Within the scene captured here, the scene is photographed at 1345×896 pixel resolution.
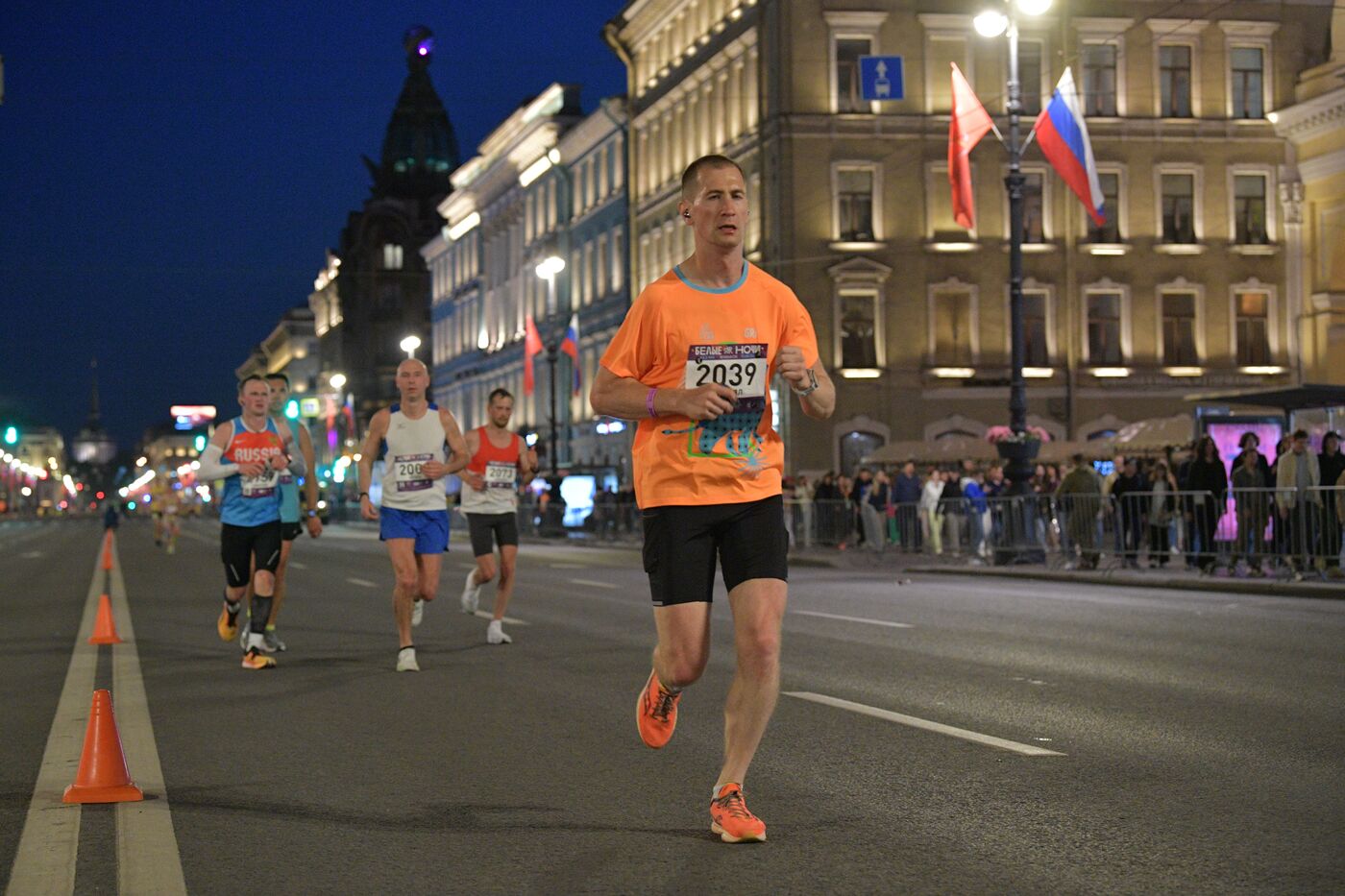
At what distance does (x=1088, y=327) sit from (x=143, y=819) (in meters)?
49.9

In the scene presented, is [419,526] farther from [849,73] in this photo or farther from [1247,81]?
[1247,81]

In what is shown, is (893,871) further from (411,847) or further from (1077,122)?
(1077,122)

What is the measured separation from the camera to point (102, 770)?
24.8 feet

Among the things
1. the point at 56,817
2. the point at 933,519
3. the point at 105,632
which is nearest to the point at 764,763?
the point at 56,817

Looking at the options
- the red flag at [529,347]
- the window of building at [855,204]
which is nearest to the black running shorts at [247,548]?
the window of building at [855,204]

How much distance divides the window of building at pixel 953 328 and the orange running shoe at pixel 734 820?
48472 millimetres

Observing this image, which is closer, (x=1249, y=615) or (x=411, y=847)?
(x=411, y=847)

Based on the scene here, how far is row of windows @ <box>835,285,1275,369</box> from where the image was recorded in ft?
177

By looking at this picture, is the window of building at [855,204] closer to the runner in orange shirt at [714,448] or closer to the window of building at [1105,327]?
the window of building at [1105,327]

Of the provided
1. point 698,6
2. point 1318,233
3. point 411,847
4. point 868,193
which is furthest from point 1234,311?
point 411,847

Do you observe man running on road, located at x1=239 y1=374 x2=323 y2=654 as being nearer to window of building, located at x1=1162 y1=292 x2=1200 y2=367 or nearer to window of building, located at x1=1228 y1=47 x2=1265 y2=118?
window of building, located at x1=1162 y1=292 x2=1200 y2=367

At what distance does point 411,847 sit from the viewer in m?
6.44

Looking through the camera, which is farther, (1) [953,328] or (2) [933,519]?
(1) [953,328]

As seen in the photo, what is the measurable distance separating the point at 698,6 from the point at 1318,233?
22.3m
